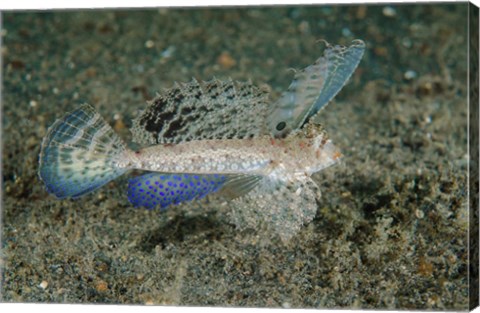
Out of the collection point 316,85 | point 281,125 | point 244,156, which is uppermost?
point 316,85

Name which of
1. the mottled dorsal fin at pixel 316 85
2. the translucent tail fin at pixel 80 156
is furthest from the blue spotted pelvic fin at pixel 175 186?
the mottled dorsal fin at pixel 316 85

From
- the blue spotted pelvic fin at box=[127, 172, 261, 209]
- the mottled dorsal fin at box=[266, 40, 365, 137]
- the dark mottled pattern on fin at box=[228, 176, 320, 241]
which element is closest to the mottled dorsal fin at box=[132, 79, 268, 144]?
the mottled dorsal fin at box=[266, 40, 365, 137]

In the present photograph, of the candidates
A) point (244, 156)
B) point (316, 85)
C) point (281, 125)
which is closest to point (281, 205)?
point (244, 156)

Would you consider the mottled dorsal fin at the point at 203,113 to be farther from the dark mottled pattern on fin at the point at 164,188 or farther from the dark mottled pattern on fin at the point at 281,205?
the dark mottled pattern on fin at the point at 281,205

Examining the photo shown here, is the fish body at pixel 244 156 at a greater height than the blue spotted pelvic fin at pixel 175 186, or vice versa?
the fish body at pixel 244 156

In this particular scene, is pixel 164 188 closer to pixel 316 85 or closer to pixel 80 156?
pixel 80 156

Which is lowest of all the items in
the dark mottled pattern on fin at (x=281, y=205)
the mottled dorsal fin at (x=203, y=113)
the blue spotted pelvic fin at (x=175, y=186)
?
→ the dark mottled pattern on fin at (x=281, y=205)

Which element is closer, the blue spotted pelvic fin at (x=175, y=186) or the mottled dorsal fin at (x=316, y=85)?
the mottled dorsal fin at (x=316, y=85)

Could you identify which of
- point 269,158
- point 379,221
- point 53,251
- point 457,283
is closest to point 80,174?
point 53,251
